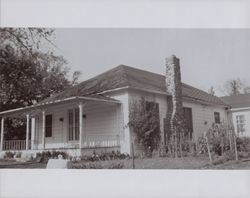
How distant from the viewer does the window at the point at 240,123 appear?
439cm

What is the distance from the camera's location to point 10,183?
430cm

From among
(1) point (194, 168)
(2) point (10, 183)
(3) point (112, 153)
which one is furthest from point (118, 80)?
(2) point (10, 183)

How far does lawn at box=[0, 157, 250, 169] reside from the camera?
421 cm

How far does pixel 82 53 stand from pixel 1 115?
1.32 meters

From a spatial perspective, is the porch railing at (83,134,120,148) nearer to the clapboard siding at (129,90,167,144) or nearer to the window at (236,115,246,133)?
the clapboard siding at (129,90,167,144)

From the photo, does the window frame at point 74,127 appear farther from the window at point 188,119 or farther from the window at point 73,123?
the window at point 188,119

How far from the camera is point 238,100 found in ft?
14.7

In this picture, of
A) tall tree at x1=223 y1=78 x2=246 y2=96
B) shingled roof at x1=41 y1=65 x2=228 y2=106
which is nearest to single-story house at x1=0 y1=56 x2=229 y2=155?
shingled roof at x1=41 y1=65 x2=228 y2=106

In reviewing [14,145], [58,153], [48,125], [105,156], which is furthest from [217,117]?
[14,145]

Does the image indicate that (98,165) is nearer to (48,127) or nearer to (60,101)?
(60,101)

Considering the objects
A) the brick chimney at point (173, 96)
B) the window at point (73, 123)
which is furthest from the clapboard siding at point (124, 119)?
the window at point (73, 123)

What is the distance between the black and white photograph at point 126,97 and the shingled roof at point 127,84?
0.5 inches

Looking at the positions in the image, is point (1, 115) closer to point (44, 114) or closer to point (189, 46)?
point (44, 114)

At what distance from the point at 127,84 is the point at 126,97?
17 cm
